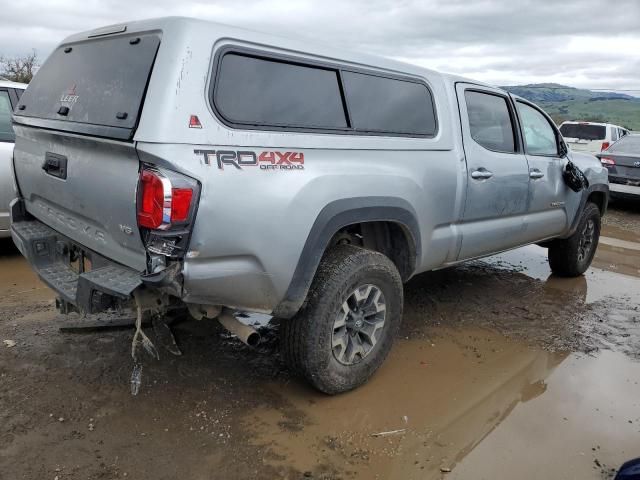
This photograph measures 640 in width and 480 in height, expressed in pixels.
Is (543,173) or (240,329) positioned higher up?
(543,173)

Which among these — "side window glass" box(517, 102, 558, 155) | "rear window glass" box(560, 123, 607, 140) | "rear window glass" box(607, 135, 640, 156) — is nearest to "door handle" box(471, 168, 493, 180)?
"side window glass" box(517, 102, 558, 155)

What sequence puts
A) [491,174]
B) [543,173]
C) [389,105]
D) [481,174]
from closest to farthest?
[389,105] < [481,174] < [491,174] < [543,173]

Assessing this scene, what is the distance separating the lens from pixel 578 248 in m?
5.79

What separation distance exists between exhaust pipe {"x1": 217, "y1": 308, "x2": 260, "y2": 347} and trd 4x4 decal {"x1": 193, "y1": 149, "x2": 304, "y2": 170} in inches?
31.6

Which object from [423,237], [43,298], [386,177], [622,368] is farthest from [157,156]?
[622,368]

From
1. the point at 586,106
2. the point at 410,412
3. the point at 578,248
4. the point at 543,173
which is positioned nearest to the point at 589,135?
the point at 578,248

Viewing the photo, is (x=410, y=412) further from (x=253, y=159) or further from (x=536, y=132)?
(x=536, y=132)

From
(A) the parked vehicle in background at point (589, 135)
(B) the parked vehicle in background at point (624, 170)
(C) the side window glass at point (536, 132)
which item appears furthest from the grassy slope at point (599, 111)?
(C) the side window glass at point (536, 132)

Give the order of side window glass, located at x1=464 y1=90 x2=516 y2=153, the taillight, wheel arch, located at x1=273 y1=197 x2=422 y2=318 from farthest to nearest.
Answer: side window glass, located at x1=464 y1=90 x2=516 y2=153
wheel arch, located at x1=273 y1=197 x2=422 y2=318
the taillight

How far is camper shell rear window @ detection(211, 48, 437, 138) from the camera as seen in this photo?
2578mm

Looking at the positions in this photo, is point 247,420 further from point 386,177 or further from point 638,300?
point 638,300

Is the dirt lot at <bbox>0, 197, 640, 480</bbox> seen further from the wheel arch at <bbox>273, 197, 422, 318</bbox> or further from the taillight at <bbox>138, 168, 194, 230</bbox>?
the taillight at <bbox>138, 168, 194, 230</bbox>

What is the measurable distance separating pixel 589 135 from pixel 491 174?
12137mm

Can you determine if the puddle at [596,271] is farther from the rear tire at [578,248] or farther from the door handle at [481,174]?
the door handle at [481,174]
